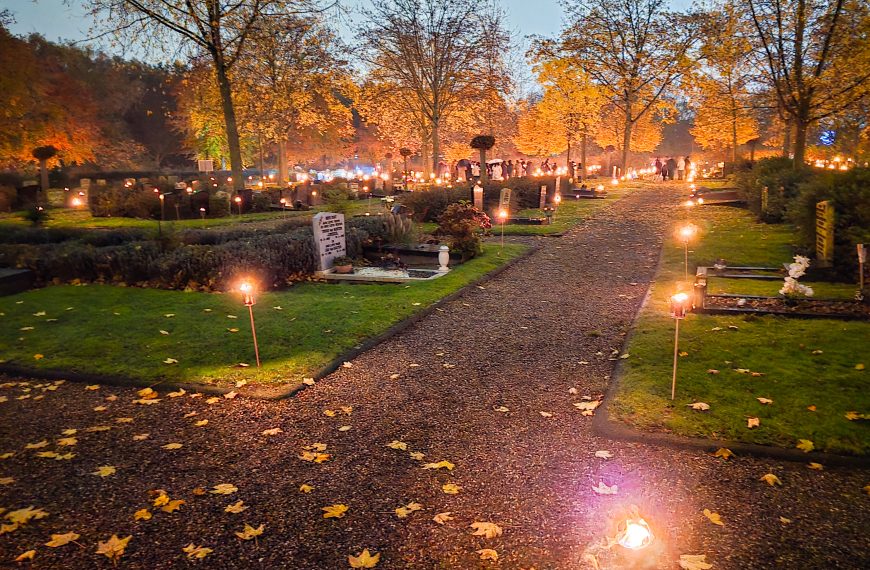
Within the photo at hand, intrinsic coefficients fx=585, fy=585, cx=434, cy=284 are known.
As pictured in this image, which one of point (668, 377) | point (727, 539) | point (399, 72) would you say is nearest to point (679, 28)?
point (399, 72)

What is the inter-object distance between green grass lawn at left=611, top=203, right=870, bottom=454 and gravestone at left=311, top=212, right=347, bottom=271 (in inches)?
280

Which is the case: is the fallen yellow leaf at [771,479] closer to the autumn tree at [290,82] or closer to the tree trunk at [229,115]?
the tree trunk at [229,115]

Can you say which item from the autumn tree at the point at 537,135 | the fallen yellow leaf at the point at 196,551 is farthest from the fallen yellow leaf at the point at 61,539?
the autumn tree at the point at 537,135

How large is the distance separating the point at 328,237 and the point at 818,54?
70.7 feet

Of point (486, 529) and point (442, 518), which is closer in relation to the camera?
point (486, 529)

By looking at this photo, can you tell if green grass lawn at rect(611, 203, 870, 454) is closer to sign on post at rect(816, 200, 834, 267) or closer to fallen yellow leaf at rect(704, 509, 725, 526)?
fallen yellow leaf at rect(704, 509, 725, 526)

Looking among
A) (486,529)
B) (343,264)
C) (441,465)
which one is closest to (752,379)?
(441,465)

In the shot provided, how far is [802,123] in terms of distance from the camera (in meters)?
22.1

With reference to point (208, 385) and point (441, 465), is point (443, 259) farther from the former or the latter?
point (441, 465)

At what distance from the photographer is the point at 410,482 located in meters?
4.36

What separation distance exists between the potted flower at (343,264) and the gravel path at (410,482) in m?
6.33

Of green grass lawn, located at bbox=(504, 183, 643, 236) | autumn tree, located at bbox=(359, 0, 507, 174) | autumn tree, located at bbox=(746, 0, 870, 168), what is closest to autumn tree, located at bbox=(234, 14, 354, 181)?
autumn tree, located at bbox=(359, 0, 507, 174)

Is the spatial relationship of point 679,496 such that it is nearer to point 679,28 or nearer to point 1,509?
point 1,509

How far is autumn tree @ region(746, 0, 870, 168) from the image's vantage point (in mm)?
21297
